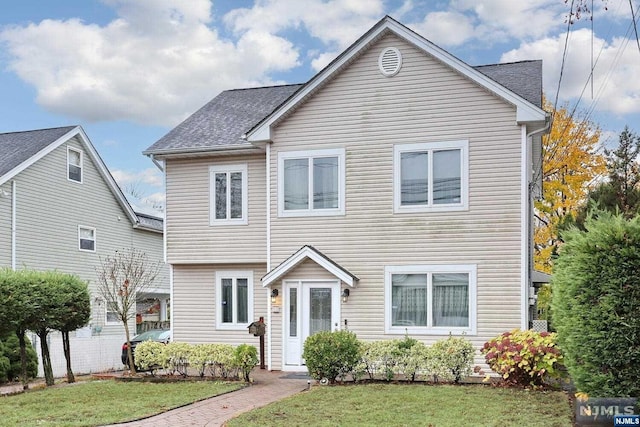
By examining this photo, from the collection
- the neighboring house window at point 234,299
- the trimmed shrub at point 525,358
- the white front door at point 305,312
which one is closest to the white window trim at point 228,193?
the neighboring house window at point 234,299

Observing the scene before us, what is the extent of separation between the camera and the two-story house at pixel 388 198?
1516cm

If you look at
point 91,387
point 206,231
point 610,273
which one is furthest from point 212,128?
point 610,273

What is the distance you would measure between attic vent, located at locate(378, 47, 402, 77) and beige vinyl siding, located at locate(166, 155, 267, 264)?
413cm

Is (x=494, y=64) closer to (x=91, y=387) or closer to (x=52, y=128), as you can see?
Result: (x=91, y=387)

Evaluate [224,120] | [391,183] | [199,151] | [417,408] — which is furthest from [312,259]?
[417,408]

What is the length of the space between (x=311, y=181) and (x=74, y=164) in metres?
13.2

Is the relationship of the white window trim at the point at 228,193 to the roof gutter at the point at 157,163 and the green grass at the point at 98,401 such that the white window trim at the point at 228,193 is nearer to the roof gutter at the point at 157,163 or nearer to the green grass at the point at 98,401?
the roof gutter at the point at 157,163

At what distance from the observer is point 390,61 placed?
16156mm

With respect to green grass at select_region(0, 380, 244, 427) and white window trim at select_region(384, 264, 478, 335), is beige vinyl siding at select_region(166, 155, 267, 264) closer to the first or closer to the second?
white window trim at select_region(384, 264, 478, 335)

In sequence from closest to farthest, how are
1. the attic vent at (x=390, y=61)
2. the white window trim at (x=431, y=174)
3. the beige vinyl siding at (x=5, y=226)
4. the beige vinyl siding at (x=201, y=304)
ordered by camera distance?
1. the white window trim at (x=431, y=174)
2. the attic vent at (x=390, y=61)
3. the beige vinyl siding at (x=201, y=304)
4. the beige vinyl siding at (x=5, y=226)

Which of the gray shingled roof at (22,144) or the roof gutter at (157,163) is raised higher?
the gray shingled roof at (22,144)

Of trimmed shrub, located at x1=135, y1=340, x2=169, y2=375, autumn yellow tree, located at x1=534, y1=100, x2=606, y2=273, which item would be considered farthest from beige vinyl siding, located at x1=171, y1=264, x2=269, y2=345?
autumn yellow tree, located at x1=534, y1=100, x2=606, y2=273

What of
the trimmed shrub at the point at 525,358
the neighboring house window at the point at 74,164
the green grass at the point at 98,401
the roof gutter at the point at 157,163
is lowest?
→ the green grass at the point at 98,401

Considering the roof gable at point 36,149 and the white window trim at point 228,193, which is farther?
the roof gable at point 36,149
